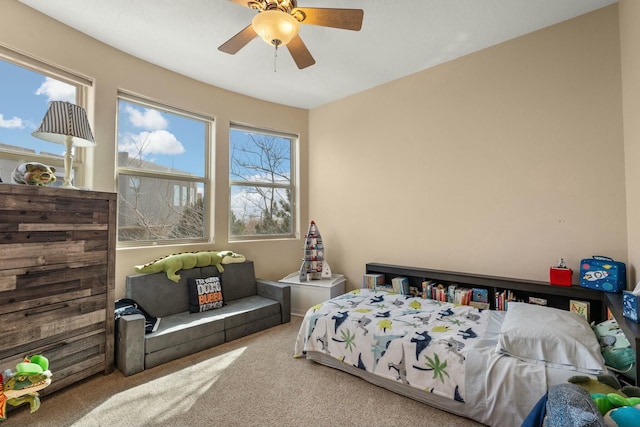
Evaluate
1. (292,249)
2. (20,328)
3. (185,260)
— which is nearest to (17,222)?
(20,328)

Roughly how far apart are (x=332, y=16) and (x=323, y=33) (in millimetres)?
847

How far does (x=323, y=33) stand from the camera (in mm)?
2631

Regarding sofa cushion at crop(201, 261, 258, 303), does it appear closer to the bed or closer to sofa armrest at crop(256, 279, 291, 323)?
sofa armrest at crop(256, 279, 291, 323)

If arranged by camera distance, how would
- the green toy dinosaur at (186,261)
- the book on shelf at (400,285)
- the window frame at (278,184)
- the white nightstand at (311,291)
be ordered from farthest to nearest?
the window frame at (278,184) → the white nightstand at (311,291) → the book on shelf at (400,285) → the green toy dinosaur at (186,261)

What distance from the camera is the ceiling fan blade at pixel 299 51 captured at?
212cm

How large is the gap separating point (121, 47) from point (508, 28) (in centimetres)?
375

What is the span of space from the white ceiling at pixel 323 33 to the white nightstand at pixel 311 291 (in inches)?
102

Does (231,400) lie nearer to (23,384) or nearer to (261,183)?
(23,384)

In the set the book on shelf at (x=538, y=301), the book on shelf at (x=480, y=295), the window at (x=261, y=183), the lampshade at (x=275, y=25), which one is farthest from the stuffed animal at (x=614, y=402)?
the window at (x=261, y=183)

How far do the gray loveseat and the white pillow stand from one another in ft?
7.72

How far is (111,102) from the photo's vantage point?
9.48ft

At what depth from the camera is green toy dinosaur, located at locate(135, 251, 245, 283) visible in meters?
3.00

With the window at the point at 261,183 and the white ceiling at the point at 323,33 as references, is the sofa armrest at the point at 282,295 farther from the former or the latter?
the white ceiling at the point at 323,33

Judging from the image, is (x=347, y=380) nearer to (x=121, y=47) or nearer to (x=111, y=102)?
(x=111, y=102)
